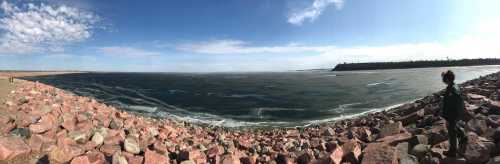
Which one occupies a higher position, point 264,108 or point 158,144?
point 158,144

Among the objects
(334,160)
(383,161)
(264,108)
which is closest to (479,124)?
(383,161)

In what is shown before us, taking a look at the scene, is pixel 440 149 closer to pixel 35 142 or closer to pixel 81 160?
pixel 81 160

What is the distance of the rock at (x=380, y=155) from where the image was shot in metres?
7.16

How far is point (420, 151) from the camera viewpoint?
767 centimetres

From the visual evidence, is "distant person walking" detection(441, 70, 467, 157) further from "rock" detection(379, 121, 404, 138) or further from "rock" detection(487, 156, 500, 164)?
"rock" detection(379, 121, 404, 138)

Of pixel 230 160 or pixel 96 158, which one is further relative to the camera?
pixel 230 160

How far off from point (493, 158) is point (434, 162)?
41.3 inches

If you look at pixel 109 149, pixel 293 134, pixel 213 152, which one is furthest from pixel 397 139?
pixel 293 134

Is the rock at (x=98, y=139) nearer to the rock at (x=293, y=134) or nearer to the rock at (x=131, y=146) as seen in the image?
the rock at (x=131, y=146)

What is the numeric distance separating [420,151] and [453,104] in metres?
1.33

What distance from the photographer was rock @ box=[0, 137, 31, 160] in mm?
6914

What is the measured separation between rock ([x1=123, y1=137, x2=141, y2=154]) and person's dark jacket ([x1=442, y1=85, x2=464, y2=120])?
7.77 meters

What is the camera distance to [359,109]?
95.7ft

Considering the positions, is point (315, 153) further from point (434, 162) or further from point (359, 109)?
point (359, 109)
